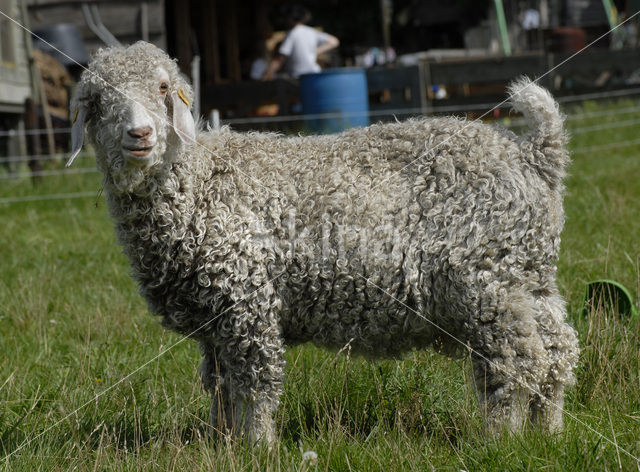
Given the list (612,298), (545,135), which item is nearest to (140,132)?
(545,135)

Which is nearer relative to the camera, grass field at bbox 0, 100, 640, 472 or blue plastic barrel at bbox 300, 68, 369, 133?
grass field at bbox 0, 100, 640, 472

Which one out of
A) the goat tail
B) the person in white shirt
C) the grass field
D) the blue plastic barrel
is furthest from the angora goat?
the person in white shirt

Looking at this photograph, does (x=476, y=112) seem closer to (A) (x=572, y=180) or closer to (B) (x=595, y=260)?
(A) (x=572, y=180)

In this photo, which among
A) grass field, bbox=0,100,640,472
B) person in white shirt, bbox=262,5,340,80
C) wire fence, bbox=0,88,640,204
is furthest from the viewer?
person in white shirt, bbox=262,5,340,80

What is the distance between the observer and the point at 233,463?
9.04 feet

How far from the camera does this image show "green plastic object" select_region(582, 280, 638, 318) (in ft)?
13.1

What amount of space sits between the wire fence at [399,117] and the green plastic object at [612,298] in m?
3.56

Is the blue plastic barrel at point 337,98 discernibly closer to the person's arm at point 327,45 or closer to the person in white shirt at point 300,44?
the person in white shirt at point 300,44

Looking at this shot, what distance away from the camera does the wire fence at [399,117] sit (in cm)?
838

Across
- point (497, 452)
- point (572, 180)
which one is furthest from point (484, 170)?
point (572, 180)

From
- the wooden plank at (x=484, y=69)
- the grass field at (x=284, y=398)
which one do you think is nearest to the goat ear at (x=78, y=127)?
the grass field at (x=284, y=398)

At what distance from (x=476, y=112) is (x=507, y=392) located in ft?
22.2

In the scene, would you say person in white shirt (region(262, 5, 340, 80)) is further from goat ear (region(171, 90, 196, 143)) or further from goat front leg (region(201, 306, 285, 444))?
goat front leg (region(201, 306, 285, 444))

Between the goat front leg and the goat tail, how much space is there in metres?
1.17
